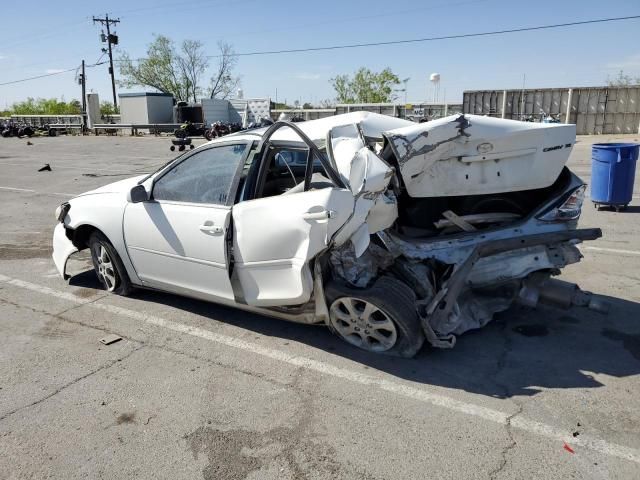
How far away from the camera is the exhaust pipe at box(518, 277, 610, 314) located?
3.97 metres

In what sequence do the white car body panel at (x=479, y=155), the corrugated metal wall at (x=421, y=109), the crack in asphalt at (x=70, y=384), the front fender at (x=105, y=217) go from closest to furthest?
the crack in asphalt at (x=70, y=384), the white car body panel at (x=479, y=155), the front fender at (x=105, y=217), the corrugated metal wall at (x=421, y=109)

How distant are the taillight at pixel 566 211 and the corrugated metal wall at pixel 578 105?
80.8 ft

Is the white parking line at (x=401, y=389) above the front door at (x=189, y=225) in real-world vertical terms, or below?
below

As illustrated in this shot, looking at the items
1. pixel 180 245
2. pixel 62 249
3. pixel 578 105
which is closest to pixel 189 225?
pixel 180 245

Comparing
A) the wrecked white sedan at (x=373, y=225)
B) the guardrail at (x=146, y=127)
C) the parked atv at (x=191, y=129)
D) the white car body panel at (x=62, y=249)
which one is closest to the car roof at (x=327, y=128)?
the wrecked white sedan at (x=373, y=225)

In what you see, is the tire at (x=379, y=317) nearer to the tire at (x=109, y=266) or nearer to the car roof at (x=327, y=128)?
the car roof at (x=327, y=128)

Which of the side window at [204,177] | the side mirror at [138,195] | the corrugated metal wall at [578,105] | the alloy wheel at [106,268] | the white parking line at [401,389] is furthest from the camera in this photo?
the corrugated metal wall at [578,105]

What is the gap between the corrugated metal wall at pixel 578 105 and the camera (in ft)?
81.5

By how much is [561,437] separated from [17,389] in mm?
3508

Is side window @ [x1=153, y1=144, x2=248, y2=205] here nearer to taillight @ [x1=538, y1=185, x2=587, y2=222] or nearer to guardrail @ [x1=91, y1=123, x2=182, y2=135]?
taillight @ [x1=538, y1=185, x2=587, y2=222]

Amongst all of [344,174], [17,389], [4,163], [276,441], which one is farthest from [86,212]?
[4,163]

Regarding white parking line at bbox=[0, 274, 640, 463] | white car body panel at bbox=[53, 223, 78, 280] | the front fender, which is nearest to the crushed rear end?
white parking line at bbox=[0, 274, 640, 463]

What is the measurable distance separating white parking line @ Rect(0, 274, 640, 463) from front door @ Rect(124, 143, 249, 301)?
32cm

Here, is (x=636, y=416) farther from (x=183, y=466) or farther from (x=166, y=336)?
(x=166, y=336)
